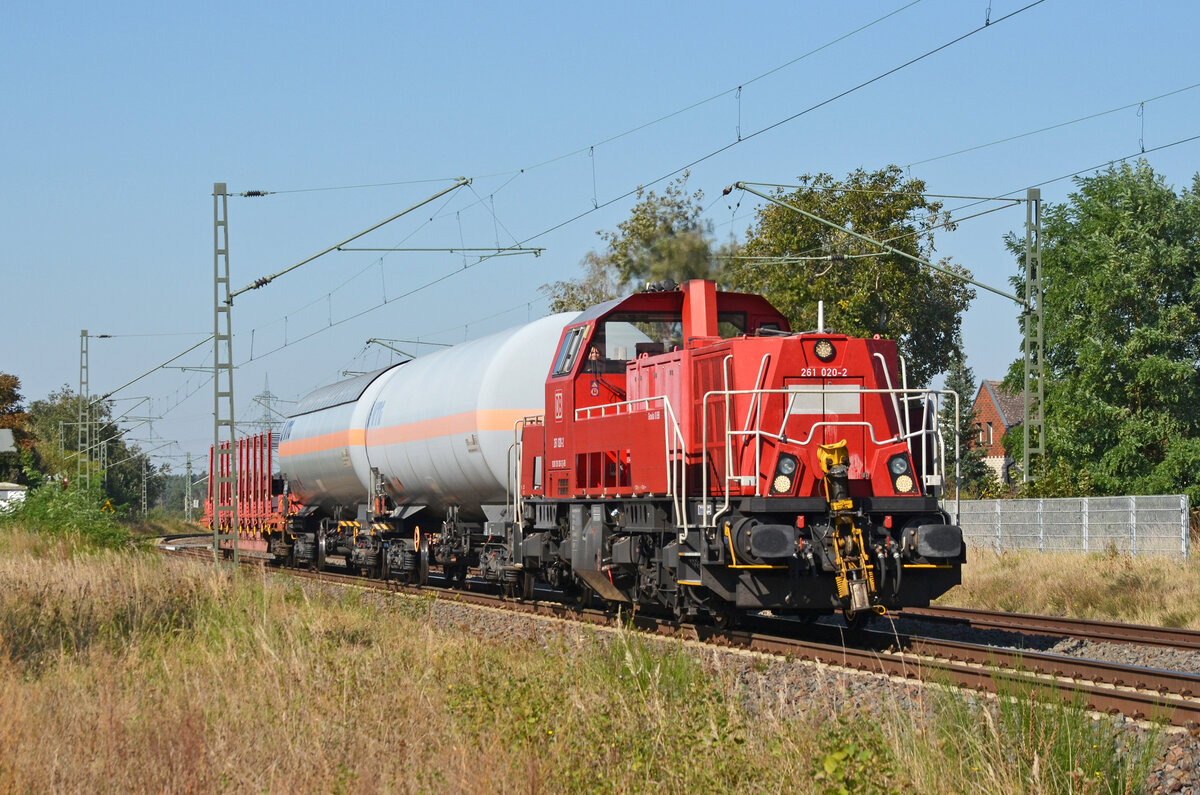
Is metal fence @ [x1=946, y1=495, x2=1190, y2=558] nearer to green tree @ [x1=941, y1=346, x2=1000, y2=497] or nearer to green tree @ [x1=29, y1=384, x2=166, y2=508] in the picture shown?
green tree @ [x1=941, y1=346, x2=1000, y2=497]

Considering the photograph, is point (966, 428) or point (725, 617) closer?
point (725, 617)

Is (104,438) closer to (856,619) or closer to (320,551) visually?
(320,551)

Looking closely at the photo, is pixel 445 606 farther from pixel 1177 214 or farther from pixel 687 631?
pixel 1177 214

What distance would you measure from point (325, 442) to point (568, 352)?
10152mm

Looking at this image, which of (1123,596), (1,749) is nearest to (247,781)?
(1,749)

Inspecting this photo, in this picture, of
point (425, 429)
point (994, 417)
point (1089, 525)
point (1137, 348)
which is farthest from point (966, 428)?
point (425, 429)

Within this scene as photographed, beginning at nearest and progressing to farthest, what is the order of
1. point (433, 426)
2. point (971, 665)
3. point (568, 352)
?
point (971, 665) → point (568, 352) → point (433, 426)

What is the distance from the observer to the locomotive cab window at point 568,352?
49.5 feet

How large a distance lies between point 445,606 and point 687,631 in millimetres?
5287

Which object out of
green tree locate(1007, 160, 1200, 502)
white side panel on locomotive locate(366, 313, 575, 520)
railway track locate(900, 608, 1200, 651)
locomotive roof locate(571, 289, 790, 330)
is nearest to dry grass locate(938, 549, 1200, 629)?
railway track locate(900, 608, 1200, 651)

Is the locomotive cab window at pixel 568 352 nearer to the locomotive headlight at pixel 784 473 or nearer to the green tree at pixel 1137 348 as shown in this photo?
the locomotive headlight at pixel 784 473

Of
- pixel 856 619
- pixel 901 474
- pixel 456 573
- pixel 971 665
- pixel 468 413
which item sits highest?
pixel 468 413

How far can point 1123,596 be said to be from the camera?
16.9 metres

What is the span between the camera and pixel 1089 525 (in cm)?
2584
